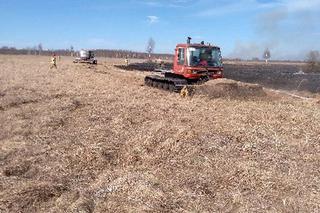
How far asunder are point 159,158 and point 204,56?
12.6 m

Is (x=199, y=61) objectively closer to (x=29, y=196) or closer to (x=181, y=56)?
(x=181, y=56)

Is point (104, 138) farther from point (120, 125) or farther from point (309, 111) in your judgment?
point (309, 111)

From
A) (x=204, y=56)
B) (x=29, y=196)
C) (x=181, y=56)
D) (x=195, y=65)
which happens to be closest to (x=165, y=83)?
(x=181, y=56)

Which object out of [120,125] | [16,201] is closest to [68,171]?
[16,201]

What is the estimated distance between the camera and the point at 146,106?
49.9 feet

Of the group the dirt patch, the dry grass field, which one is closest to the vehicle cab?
the dry grass field

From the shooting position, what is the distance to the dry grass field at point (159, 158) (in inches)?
276

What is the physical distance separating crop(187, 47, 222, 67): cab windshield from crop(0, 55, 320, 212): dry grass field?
5630 mm

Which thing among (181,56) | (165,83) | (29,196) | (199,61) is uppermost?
(181,56)

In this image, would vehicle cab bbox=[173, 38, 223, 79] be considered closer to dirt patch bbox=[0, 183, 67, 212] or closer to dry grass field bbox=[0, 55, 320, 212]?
dry grass field bbox=[0, 55, 320, 212]

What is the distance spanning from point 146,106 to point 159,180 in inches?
297

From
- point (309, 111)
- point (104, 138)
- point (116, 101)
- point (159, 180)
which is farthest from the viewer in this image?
point (116, 101)

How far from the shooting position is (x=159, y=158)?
29.1 ft

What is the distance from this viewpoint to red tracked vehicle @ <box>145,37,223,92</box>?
66.8 feet
